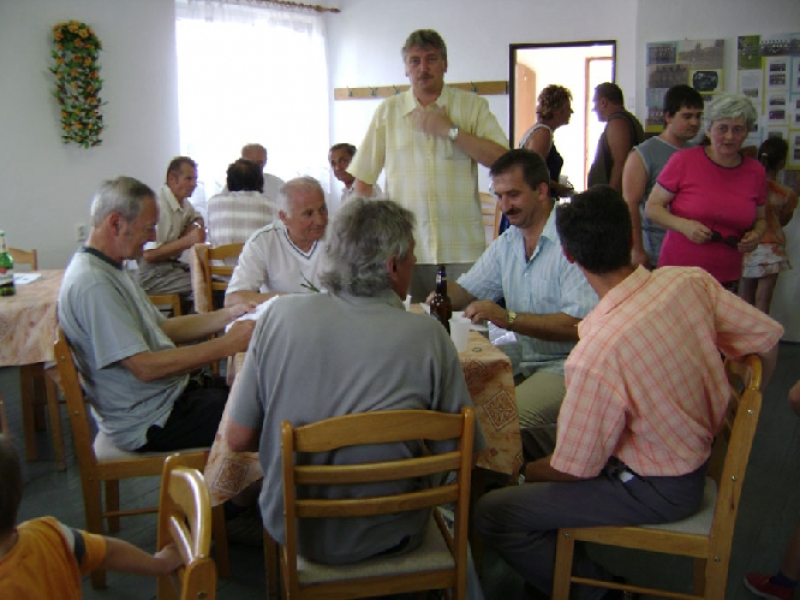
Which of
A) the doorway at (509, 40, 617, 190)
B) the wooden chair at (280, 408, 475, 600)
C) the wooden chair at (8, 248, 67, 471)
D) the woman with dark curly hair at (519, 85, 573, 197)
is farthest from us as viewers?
the doorway at (509, 40, 617, 190)

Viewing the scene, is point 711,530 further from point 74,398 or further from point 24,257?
point 24,257

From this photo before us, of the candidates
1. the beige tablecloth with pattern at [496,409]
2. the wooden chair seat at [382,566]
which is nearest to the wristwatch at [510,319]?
the beige tablecloth with pattern at [496,409]

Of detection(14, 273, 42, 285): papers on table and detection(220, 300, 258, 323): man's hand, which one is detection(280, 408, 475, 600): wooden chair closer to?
detection(220, 300, 258, 323): man's hand

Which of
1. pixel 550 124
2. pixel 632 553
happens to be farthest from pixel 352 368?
pixel 550 124

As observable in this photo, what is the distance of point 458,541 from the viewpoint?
1.51m

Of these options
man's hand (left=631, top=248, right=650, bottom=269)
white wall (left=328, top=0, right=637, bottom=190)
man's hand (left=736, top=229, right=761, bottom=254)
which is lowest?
man's hand (left=631, top=248, right=650, bottom=269)

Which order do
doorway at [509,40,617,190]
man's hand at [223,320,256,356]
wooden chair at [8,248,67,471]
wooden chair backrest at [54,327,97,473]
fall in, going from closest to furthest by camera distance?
wooden chair backrest at [54,327,97,473]
man's hand at [223,320,256,356]
wooden chair at [8,248,67,471]
doorway at [509,40,617,190]

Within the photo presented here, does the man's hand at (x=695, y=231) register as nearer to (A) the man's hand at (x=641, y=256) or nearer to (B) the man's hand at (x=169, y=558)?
(A) the man's hand at (x=641, y=256)

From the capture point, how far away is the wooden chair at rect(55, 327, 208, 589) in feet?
6.21

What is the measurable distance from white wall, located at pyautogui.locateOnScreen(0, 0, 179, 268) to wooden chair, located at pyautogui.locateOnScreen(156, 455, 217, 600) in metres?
4.18

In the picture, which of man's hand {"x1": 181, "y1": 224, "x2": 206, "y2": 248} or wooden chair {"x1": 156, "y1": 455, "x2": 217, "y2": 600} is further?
man's hand {"x1": 181, "y1": 224, "x2": 206, "y2": 248}

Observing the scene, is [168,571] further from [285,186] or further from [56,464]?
[56,464]

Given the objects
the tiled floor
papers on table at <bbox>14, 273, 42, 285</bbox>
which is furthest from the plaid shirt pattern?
papers on table at <bbox>14, 273, 42, 285</bbox>

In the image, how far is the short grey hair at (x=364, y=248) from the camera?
4.87 feet
